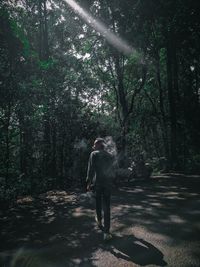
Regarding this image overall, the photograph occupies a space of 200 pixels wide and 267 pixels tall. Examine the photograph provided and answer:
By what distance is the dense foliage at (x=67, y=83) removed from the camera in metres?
12.9

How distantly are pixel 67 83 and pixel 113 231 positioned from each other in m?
10.9

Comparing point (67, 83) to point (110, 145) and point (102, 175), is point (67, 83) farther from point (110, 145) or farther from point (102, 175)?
point (102, 175)

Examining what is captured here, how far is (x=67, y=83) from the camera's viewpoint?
58.0 feet

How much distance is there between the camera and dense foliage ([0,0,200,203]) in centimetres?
1285

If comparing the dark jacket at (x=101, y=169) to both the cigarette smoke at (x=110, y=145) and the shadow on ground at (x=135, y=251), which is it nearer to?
the shadow on ground at (x=135, y=251)

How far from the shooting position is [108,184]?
26.2 ft

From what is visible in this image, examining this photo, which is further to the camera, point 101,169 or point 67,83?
point 67,83

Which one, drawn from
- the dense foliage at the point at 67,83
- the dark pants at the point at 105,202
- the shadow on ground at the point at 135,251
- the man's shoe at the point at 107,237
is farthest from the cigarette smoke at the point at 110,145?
the man's shoe at the point at 107,237

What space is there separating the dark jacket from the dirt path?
127 cm

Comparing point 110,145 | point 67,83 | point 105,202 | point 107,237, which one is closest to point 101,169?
point 105,202

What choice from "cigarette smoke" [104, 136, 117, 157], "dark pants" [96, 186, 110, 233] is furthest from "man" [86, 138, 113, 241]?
"cigarette smoke" [104, 136, 117, 157]

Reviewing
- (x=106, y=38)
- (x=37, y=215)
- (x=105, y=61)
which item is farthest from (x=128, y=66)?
(x=37, y=215)

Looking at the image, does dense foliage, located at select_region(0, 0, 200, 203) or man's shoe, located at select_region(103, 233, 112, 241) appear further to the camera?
dense foliage, located at select_region(0, 0, 200, 203)

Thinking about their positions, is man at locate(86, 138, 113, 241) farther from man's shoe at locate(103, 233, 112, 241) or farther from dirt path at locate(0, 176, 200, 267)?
dirt path at locate(0, 176, 200, 267)
